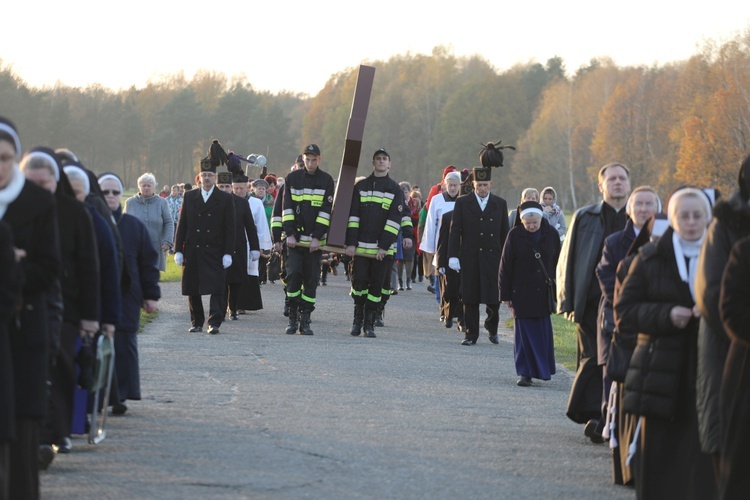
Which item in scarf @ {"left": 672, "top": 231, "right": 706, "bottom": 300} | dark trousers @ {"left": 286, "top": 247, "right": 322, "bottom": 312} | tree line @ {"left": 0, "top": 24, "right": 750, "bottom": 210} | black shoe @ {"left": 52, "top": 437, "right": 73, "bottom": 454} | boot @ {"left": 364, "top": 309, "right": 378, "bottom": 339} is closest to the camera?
scarf @ {"left": 672, "top": 231, "right": 706, "bottom": 300}

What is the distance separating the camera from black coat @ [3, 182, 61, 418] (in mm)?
6387

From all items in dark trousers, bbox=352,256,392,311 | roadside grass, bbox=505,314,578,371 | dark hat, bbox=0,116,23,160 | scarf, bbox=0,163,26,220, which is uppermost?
dark hat, bbox=0,116,23,160

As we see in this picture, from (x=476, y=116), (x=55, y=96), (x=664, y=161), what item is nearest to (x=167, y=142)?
(x=55, y=96)

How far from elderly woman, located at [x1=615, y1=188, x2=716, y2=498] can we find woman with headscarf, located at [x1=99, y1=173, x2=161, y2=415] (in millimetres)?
4028

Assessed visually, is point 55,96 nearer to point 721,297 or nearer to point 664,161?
point 664,161

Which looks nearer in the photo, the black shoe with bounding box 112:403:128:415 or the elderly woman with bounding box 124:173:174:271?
the black shoe with bounding box 112:403:128:415

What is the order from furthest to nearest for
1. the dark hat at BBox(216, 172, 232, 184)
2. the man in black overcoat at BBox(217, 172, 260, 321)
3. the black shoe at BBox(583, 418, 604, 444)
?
1. the man in black overcoat at BBox(217, 172, 260, 321)
2. the dark hat at BBox(216, 172, 232, 184)
3. the black shoe at BBox(583, 418, 604, 444)

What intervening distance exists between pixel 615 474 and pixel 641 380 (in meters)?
1.18

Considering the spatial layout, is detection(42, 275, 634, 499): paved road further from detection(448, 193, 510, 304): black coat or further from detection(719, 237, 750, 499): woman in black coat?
detection(719, 237, 750, 499): woman in black coat

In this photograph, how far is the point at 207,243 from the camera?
1623 centimetres

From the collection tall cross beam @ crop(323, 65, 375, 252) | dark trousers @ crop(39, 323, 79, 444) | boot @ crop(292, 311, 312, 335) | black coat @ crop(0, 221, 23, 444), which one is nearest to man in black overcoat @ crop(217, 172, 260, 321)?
boot @ crop(292, 311, 312, 335)

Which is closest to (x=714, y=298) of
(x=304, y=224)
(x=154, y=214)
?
(x=304, y=224)

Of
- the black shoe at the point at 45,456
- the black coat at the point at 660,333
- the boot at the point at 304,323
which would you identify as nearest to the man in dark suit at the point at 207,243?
the boot at the point at 304,323

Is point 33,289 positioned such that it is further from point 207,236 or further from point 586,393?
point 207,236
